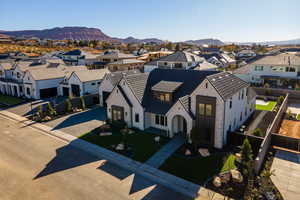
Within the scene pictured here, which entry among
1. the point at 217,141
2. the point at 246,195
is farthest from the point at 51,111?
the point at 246,195

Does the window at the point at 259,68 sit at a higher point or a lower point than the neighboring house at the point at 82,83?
higher

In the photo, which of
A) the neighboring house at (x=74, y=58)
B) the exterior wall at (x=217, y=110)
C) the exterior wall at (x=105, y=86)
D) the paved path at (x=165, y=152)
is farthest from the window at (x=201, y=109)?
the neighboring house at (x=74, y=58)

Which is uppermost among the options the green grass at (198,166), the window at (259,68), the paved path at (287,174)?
the window at (259,68)

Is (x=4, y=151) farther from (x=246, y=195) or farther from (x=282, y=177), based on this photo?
(x=282, y=177)

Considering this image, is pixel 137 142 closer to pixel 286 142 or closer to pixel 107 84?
pixel 286 142

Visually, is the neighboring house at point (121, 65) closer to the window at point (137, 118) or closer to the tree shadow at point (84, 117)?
the tree shadow at point (84, 117)

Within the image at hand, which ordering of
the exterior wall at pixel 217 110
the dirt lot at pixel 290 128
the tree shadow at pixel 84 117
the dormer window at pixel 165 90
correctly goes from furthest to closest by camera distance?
the tree shadow at pixel 84 117 → the dormer window at pixel 165 90 → the dirt lot at pixel 290 128 → the exterior wall at pixel 217 110
